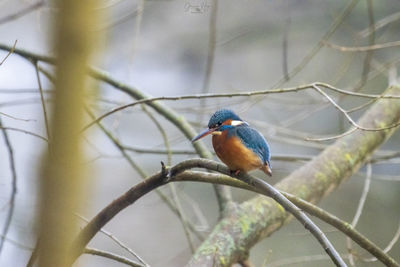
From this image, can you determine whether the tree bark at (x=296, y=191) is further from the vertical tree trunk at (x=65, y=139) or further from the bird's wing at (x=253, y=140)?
the vertical tree trunk at (x=65, y=139)

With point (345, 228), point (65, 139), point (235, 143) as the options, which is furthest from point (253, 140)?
point (65, 139)

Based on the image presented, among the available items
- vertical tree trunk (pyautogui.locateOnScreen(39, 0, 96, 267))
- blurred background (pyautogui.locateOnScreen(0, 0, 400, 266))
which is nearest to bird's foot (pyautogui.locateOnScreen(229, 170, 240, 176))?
vertical tree trunk (pyautogui.locateOnScreen(39, 0, 96, 267))

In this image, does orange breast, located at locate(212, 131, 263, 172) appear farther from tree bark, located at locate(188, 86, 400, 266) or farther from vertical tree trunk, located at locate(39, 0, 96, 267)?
vertical tree trunk, located at locate(39, 0, 96, 267)

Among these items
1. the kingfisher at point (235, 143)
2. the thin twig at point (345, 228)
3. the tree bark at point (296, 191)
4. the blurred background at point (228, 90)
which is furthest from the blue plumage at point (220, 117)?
the blurred background at point (228, 90)

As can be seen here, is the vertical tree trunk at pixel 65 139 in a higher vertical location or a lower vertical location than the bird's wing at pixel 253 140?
lower

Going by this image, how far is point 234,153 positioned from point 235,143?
3 cm

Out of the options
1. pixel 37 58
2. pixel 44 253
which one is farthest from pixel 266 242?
pixel 44 253

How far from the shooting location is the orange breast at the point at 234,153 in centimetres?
137

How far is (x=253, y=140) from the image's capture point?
4.61ft

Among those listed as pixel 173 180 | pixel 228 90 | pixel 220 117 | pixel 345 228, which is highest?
pixel 228 90

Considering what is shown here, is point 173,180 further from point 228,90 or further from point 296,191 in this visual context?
point 228,90

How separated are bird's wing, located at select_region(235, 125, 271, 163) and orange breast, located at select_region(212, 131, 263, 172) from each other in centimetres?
2

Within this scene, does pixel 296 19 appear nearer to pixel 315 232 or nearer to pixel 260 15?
pixel 260 15

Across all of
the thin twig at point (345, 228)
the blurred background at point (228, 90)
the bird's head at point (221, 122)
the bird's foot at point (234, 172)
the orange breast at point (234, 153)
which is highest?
the blurred background at point (228, 90)
